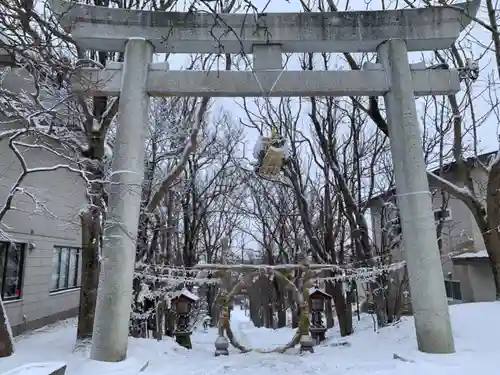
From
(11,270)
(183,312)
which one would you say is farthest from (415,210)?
(11,270)

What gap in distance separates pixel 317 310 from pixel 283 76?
5.99m

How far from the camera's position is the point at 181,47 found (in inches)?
234

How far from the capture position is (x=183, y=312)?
866 cm

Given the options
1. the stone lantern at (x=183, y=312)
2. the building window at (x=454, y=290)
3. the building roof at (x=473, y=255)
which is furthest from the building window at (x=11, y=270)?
the building window at (x=454, y=290)

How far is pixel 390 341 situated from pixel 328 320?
8.41 metres

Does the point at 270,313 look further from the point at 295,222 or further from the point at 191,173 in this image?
the point at 191,173

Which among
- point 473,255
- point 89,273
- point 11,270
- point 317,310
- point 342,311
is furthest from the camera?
point 473,255

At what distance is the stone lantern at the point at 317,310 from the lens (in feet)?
30.1

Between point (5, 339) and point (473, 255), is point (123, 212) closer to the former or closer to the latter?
point (5, 339)

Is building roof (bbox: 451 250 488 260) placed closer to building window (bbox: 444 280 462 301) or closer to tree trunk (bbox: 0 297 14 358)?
building window (bbox: 444 280 462 301)

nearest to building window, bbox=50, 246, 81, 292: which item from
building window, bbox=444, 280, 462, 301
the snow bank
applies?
the snow bank

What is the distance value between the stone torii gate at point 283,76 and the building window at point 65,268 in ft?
27.8

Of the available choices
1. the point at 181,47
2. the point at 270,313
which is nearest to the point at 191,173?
the point at 181,47

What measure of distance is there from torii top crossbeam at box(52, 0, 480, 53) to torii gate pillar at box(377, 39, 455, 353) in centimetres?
35
